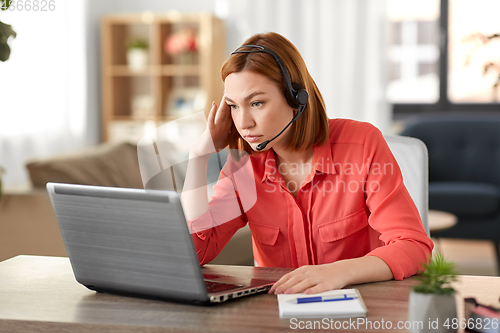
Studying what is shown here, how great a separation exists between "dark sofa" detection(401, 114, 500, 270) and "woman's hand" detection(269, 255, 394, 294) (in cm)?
241

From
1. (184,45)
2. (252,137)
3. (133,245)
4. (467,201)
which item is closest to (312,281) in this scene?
(133,245)

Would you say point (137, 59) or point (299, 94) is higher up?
point (137, 59)

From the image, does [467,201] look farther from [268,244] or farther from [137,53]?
[137,53]

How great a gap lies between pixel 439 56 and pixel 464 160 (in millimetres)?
995

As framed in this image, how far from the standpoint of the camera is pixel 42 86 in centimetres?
371

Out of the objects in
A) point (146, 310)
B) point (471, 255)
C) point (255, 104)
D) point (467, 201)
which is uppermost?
point (255, 104)

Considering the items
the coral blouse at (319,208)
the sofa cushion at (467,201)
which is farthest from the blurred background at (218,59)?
the coral blouse at (319,208)

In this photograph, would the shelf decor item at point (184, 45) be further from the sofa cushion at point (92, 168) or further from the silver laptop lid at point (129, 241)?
the silver laptop lid at point (129, 241)

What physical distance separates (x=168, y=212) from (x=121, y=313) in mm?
165

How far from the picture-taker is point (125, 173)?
2783mm

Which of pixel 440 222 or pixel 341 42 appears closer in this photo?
pixel 440 222

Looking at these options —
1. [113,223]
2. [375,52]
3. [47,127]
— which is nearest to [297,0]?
[375,52]

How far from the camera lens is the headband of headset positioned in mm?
1074

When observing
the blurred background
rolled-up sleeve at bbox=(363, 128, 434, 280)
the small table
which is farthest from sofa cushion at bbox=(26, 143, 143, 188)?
the small table
